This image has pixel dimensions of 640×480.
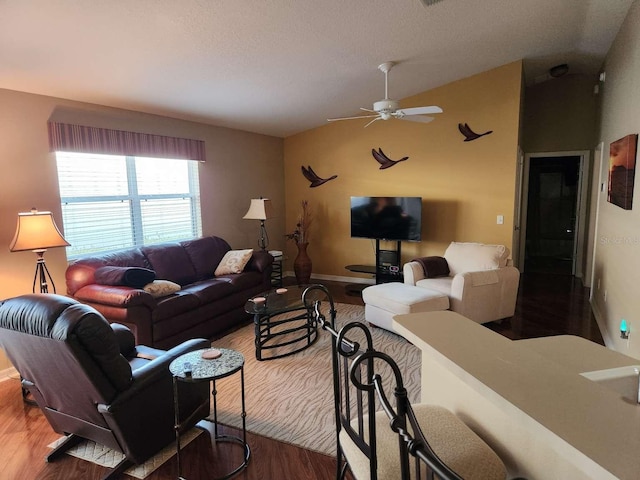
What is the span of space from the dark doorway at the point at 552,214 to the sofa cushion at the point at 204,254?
5.27m

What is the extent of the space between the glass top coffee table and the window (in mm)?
1694

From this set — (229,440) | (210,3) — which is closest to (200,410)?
(229,440)

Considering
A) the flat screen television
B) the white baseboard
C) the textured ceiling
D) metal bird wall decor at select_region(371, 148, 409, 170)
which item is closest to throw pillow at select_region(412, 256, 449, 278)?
the flat screen television

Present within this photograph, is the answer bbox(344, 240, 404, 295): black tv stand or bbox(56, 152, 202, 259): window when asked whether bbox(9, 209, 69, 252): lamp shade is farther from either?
bbox(344, 240, 404, 295): black tv stand

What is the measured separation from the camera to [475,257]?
436 centimetres

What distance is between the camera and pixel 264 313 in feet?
11.3

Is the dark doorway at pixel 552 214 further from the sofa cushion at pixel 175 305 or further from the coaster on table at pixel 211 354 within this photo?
the coaster on table at pixel 211 354

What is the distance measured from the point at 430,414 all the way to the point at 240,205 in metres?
4.79

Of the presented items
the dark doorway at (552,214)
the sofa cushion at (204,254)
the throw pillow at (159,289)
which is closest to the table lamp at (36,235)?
the throw pillow at (159,289)

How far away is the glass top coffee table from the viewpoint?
3.50 meters

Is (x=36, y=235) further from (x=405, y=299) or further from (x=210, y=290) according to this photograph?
(x=405, y=299)

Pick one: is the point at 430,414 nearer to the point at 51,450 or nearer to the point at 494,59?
the point at 51,450

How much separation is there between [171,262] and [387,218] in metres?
2.86

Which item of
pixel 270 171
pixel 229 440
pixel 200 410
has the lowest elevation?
pixel 229 440
